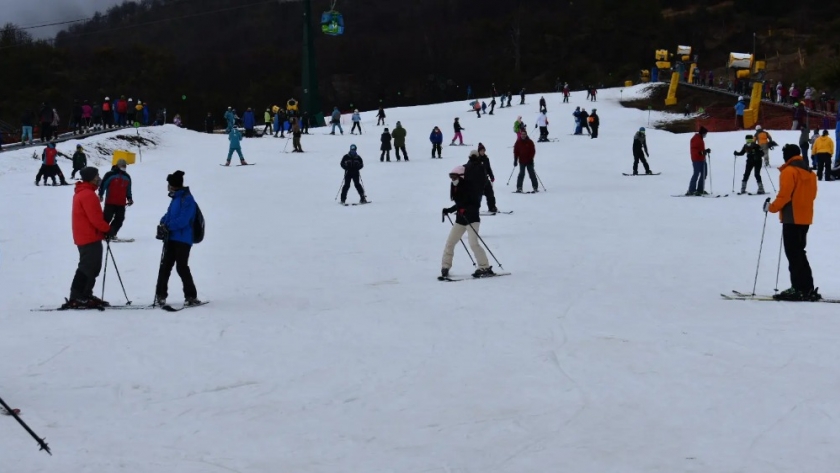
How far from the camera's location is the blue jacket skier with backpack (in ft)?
33.1

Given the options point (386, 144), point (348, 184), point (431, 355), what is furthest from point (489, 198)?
point (386, 144)

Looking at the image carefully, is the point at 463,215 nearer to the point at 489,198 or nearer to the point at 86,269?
the point at 86,269

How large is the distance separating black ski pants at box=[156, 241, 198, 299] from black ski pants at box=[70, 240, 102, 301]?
0.65 m

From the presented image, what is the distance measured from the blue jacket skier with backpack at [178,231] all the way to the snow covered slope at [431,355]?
461mm

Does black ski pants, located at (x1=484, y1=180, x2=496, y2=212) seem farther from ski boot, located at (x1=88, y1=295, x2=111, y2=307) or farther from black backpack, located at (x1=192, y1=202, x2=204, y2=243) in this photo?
ski boot, located at (x1=88, y1=295, x2=111, y2=307)

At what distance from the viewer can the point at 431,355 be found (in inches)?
312

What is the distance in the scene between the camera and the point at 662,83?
51.4 m

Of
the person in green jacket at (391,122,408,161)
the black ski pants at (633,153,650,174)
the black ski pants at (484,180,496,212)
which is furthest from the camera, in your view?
the person in green jacket at (391,122,408,161)

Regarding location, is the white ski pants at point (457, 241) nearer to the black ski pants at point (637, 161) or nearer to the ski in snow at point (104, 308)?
the ski in snow at point (104, 308)

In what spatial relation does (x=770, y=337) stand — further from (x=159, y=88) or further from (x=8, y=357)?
(x=159, y=88)

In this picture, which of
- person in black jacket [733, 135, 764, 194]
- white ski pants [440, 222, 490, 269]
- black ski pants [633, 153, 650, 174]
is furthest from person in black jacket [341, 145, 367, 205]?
white ski pants [440, 222, 490, 269]

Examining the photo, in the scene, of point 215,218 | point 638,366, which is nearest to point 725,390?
point 638,366

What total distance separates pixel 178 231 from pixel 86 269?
3.37 ft

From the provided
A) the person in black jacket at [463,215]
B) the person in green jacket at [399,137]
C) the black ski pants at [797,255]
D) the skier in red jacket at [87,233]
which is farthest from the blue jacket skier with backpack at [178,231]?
the person in green jacket at [399,137]
